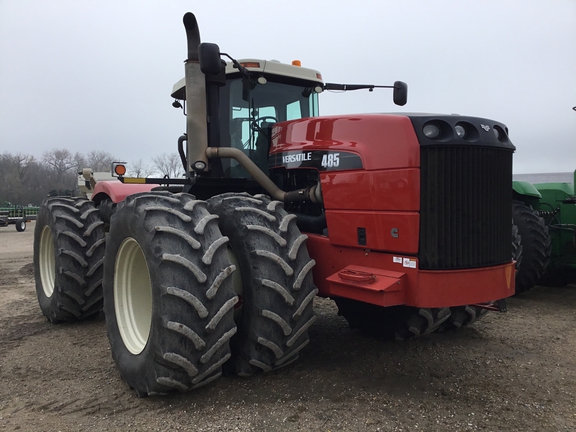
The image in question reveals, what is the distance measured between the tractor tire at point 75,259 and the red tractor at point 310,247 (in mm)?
1437

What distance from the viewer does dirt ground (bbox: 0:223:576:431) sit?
2949 millimetres

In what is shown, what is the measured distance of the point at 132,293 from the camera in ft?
12.6

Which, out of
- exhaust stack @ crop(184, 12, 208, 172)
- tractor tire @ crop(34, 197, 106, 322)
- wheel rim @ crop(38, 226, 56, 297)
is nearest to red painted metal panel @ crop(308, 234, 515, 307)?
exhaust stack @ crop(184, 12, 208, 172)

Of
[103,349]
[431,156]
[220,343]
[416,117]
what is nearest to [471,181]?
[431,156]

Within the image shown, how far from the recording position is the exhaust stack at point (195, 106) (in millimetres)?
4230

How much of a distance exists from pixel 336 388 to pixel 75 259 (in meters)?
3.11

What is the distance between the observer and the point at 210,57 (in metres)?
3.57

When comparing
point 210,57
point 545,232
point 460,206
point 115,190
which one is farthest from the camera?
point 545,232

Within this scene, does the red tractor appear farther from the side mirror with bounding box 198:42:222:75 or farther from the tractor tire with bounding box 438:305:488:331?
A: the tractor tire with bounding box 438:305:488:331

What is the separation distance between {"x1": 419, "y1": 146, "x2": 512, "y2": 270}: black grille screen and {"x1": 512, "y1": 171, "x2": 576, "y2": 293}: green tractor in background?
12.0 ft

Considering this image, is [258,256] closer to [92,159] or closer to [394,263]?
[394,263]

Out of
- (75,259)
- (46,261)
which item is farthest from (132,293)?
(46,261)

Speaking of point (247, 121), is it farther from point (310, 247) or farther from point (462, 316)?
point (462, 316)

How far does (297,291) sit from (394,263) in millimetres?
662
